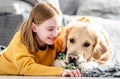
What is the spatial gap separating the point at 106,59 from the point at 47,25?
287 millimetres

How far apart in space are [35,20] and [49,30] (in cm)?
9

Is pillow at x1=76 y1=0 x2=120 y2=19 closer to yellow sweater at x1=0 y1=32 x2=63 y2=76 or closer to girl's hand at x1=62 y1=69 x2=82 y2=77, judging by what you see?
yellow sweater at x1=0 y1=32 x2=63 y2=76

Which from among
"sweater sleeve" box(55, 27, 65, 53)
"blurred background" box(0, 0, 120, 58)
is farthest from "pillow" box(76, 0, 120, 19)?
"sweater sleeve" box(55, 27, 65, 53)

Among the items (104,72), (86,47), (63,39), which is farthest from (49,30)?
(104,72)

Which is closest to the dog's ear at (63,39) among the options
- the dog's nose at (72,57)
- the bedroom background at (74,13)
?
the dog's nose at (72,57)

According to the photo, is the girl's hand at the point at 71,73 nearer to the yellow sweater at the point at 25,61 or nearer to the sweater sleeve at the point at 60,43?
the yellow sweater at the point at 25,61

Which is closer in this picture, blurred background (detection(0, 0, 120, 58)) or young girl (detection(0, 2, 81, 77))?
young girl (detection(0, 2, 81, 77))

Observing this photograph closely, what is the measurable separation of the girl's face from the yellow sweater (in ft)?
0.23

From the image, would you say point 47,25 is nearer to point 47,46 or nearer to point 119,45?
point 47,46

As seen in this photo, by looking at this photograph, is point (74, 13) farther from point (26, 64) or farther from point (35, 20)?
point (26, 64)

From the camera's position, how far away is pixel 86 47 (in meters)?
1.41

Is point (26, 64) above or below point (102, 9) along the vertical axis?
below

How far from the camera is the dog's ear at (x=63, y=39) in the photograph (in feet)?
4.88

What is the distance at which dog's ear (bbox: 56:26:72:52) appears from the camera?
1.49m
